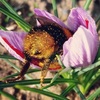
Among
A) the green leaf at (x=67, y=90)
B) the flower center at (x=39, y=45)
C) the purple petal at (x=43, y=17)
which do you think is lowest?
the green leaf at (x=67, y=90)

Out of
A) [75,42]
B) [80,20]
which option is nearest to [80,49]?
[75,42]

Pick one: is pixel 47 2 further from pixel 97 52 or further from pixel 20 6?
pixel 97 52

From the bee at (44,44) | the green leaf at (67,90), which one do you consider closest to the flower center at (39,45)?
the bee at (44,44)

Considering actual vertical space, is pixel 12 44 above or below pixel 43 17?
below

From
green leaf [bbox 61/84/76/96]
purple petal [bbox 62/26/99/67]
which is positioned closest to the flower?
purple petal [bbox 62/26/99/67]

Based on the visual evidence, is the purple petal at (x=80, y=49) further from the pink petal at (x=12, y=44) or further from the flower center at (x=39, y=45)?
the pink petal at (x=12, y=44)

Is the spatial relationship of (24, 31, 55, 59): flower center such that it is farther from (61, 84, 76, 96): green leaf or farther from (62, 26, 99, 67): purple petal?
(61, 84, 76, 96): green leaf

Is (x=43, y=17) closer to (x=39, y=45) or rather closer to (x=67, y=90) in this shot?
(x=39, y=45)
